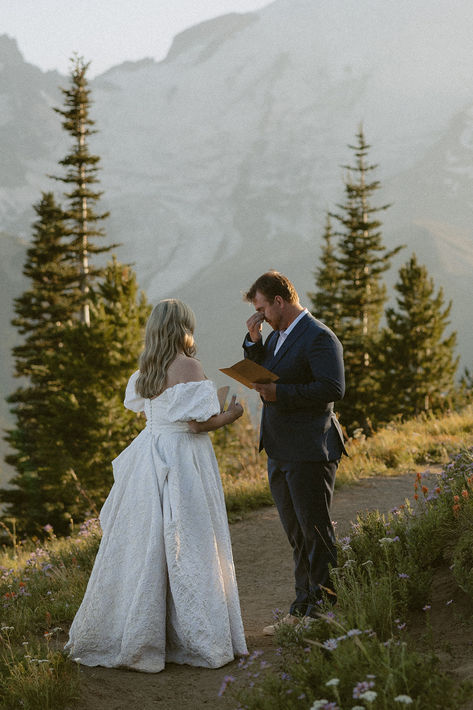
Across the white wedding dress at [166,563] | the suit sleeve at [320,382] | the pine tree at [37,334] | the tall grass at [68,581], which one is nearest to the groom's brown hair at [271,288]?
the suit sleeve at [320,382]

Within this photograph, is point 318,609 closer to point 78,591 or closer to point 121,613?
point 121,613

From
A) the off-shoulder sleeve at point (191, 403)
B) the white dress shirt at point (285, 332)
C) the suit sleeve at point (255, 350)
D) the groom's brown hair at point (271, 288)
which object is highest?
the groom's brown hair at point (271, 288)

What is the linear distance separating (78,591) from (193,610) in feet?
7.17

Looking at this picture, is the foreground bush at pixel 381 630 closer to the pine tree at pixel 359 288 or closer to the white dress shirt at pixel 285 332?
the white dress shirt at pixel 285 332

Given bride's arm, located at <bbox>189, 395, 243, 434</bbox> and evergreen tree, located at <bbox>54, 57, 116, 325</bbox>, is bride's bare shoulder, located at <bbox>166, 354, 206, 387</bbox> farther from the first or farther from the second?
evergreen tree, located at <bbox>54, 57, 116, 325</bbox>

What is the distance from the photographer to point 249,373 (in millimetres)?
4496

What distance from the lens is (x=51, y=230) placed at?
42000 mm

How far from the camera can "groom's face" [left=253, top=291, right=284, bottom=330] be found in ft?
15.8

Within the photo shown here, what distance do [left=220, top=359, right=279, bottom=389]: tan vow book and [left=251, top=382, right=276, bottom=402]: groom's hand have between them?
1.5 inches

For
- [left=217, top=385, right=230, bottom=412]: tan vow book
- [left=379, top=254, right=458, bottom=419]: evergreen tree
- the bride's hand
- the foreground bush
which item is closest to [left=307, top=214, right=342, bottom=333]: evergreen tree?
[left=379, top=254, right=458, bottom=419]: evergreen tree

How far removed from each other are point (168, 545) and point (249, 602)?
2.22 meters

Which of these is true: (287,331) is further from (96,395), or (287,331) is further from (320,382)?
(96,395)

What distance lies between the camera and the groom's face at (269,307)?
15.8 ft

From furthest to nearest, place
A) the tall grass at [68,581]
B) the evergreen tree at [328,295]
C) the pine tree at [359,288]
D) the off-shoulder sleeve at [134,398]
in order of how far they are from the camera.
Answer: the evergreen tree at [328,295]
the pine tree at [359,288]
the off-shoulder sleeve at [134,398]
the tall grass at [68,581]
